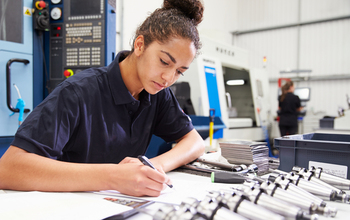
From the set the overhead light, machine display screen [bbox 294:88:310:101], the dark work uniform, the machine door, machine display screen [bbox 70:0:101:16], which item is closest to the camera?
the machine door

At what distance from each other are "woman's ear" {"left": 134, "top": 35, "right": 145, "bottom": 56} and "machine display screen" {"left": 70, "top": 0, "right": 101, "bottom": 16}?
3.73 feet

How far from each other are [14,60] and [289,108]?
4520 mm

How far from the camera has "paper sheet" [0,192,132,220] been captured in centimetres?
57

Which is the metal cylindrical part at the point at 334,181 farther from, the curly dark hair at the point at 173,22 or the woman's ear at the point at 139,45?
the woman's ear at the point at 139,45

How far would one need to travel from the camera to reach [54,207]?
62 centimetres

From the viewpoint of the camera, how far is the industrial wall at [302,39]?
6.20 meters

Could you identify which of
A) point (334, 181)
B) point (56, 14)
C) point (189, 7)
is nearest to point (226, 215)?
point (334, 181)

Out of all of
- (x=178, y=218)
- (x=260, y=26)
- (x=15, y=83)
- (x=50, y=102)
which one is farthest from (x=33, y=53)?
(x=260, y=26)

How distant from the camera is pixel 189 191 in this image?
772 millimetres

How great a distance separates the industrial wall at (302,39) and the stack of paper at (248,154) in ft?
15.8

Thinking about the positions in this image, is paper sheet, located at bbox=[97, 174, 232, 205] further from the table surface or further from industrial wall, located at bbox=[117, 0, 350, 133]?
industrial wall, located at bbox=[117, 0, 350, 133]

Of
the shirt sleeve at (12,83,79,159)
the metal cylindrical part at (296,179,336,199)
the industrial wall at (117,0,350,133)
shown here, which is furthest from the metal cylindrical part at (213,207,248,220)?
the industrial wall at (117,0,350,133)

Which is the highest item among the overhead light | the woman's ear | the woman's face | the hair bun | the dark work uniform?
the hair bun

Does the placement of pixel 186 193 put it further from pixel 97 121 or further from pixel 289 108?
pixel 289 108
